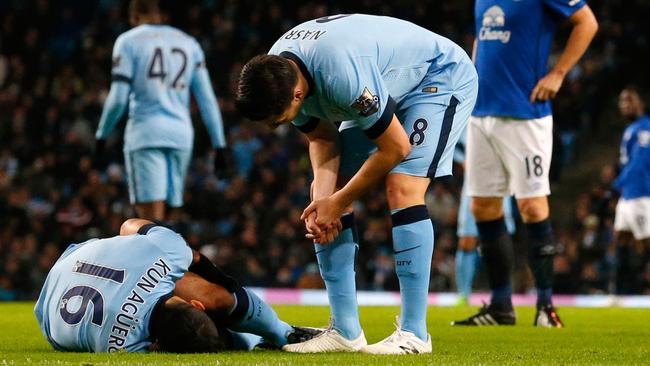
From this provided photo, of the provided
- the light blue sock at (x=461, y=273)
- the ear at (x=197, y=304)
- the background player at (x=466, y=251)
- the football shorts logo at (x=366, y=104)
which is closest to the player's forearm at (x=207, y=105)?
the background player at (x=466, y=251)

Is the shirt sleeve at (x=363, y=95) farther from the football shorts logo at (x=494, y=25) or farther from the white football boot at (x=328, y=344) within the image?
the football shorts logo at (x=494, y=25)

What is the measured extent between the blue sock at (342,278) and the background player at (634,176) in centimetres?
833

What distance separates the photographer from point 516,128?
7840mm

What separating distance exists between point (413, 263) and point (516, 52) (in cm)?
295

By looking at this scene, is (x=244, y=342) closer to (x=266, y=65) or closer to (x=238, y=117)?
(x=266, y=65)

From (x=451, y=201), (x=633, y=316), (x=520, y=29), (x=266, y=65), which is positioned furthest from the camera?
(x=451, y=201)

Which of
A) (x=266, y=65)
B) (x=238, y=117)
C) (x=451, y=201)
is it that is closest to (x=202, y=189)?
(x=238, y=117)

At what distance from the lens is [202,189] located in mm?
17703

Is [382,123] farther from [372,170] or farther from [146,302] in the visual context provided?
[146,302]

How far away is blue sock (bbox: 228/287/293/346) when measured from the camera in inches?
213

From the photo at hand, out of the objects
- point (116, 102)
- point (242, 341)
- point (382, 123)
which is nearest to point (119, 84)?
point (116, 102)

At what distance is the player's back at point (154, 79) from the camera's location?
9.62 m

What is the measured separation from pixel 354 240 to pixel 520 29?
282cm

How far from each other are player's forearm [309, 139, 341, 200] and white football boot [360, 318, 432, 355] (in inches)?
30.0
